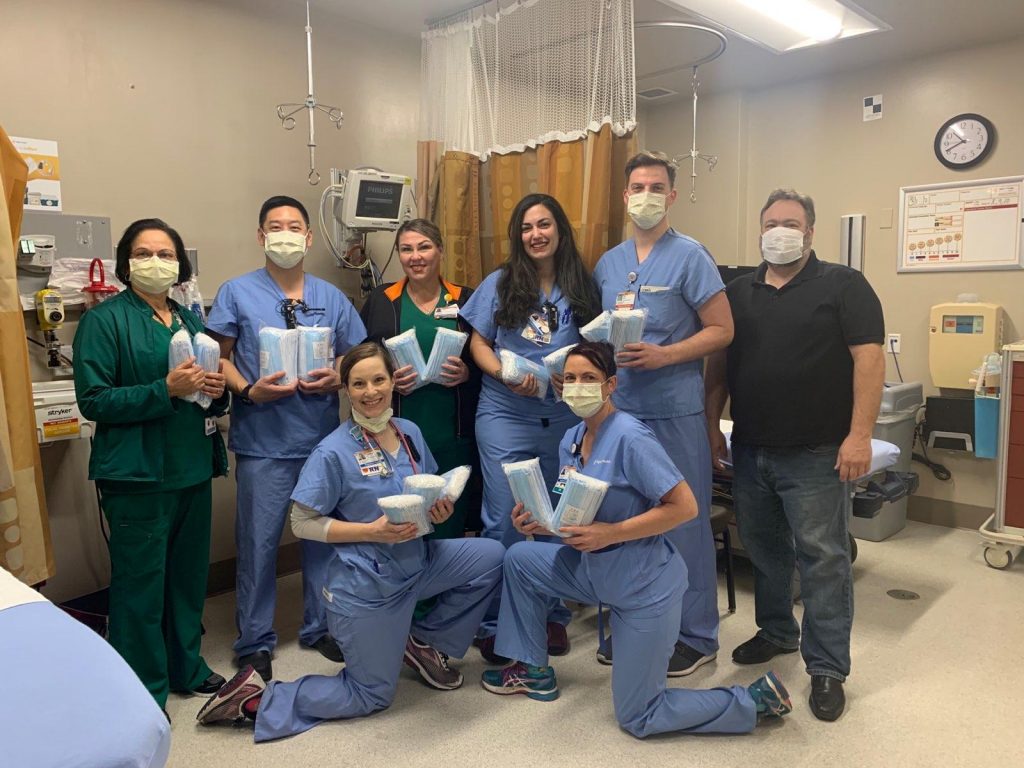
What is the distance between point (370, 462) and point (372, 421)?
0.39 ft

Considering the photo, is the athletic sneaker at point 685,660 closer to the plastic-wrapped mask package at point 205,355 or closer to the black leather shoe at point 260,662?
the black leather shoe at point 260,662

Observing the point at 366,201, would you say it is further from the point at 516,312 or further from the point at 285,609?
the point at 285,609

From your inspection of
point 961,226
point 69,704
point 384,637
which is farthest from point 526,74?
point 69,704

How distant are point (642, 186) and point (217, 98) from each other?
1912 mm

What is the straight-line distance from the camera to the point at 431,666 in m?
2.38

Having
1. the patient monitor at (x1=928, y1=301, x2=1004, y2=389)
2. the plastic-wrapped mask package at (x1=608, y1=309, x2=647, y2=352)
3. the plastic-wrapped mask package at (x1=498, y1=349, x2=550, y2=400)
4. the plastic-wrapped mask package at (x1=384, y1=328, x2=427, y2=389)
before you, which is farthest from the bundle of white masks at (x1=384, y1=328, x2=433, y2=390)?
the patient monitor at (x1=928, y1=301, x2=1004, y2=389)

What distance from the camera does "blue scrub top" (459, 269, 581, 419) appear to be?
2.49 m

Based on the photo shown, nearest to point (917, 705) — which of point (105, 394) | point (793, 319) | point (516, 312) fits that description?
point (793, 319)

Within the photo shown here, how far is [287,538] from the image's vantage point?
11.5ft

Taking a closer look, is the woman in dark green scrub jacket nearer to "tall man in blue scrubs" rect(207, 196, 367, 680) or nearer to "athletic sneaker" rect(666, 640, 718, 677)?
"tall man in blue scrubs" rect(207, 196, 367, 680)

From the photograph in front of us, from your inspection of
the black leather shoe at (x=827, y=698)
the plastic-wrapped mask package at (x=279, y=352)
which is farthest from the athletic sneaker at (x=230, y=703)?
the black leather shoe at (x=827, y=698)

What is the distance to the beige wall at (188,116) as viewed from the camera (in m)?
2.74

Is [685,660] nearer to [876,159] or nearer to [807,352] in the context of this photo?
[807,352]

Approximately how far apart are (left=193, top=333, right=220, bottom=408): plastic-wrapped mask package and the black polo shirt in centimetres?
162
